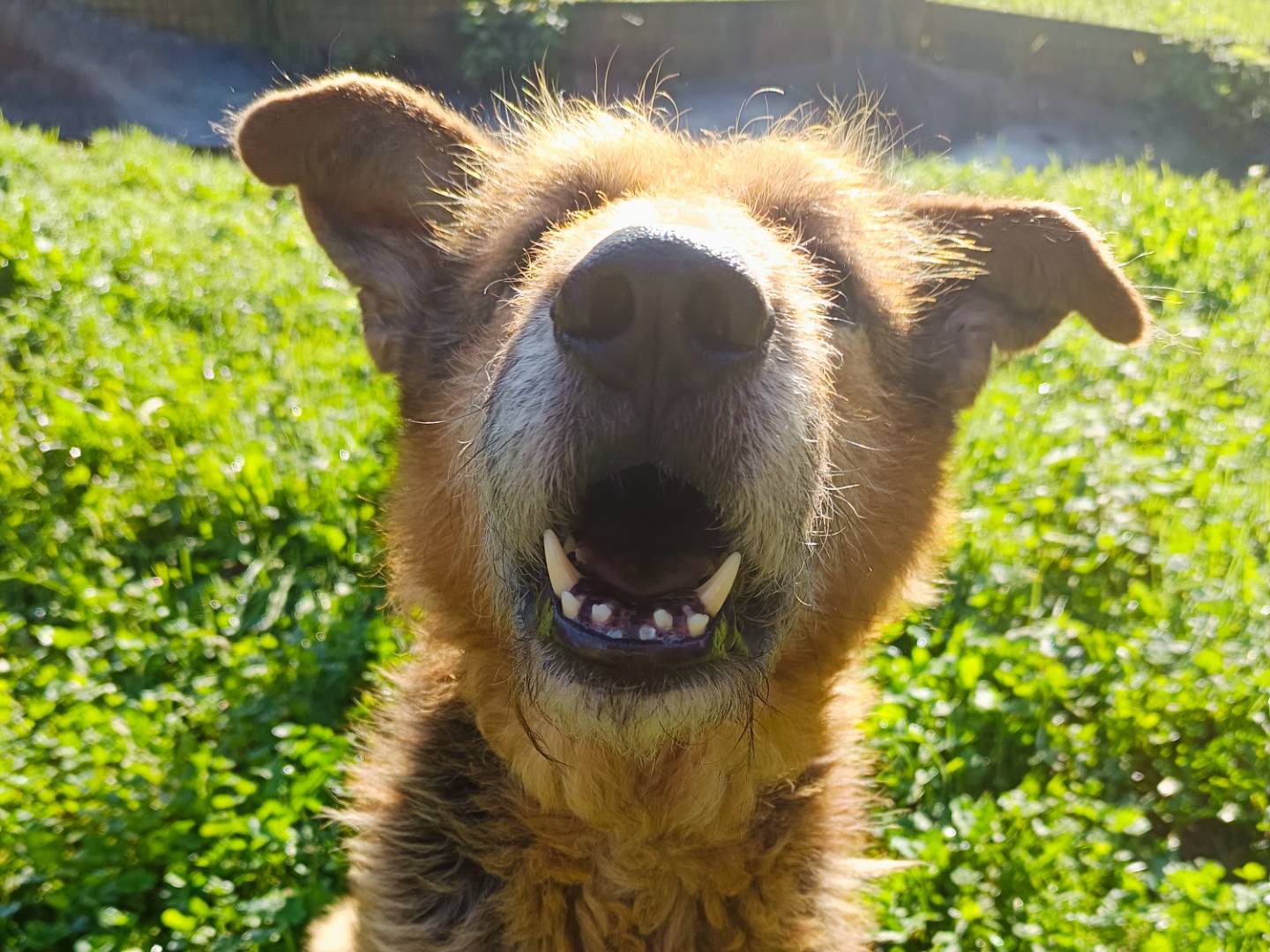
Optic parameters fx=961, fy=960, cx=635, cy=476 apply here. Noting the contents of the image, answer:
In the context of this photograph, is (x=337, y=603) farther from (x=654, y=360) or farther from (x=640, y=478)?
(x=654, y=360)

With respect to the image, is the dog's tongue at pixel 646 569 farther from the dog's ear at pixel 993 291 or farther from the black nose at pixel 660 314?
the dog's ear at pixel 993 291

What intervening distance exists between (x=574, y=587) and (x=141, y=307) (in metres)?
4.94

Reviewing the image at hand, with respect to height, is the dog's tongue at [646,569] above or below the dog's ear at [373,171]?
below

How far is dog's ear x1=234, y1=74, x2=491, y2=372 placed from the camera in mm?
2715

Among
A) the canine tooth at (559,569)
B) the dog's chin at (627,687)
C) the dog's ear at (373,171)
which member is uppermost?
the dog's ear at (373,171)

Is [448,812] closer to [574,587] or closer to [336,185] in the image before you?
[574,587]

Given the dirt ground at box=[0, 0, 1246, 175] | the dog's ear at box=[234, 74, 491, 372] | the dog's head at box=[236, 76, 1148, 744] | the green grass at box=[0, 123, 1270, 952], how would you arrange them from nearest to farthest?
the dog's head at box=[236, 76, 1148, 744] → the dog's ear at box=[234, 74, 491, 372] → the green grass at box=[0, 123, 1270, 952] → the dirt ground at box=[0, 0, 1246, 175]

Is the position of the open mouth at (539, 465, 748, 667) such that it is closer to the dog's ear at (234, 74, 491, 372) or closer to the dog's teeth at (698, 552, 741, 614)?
the dog's teeth at (698, 552, 741, 614)

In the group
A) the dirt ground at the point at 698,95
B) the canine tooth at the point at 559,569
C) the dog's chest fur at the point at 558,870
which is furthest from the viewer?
the dirt ground at the point at 698,95

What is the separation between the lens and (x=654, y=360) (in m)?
1.89

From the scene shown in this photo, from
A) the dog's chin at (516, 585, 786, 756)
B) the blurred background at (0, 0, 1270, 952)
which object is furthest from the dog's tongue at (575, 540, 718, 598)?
the blurred background at (0, 0, 1270, 952)

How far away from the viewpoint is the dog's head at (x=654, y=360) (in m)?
1.96

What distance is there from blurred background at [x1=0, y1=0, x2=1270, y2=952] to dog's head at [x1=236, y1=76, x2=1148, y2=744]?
696mm

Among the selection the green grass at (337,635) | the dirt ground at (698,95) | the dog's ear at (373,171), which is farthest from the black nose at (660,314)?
the dirt ground at (698,95)
